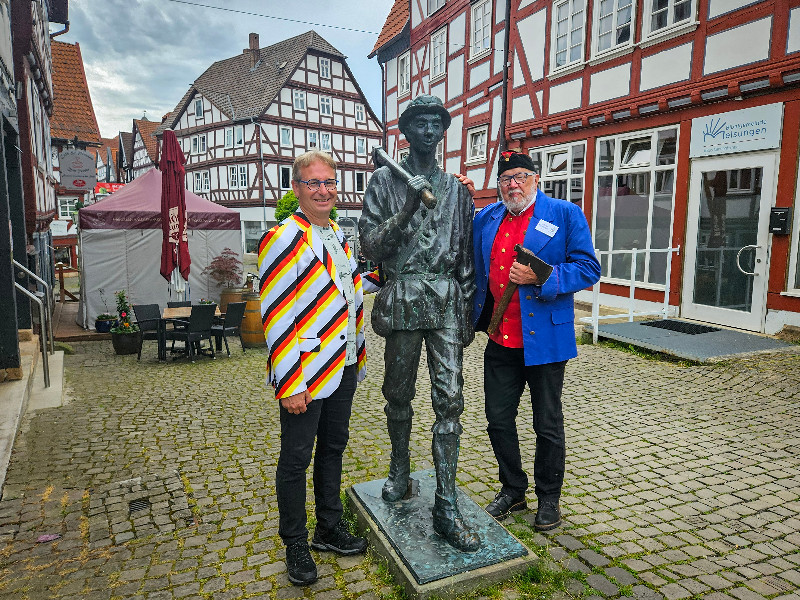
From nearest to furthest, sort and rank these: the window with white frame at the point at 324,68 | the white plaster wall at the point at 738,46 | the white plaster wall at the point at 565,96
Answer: the white plaster wall at the point at 738,46 < the white plaster wall at the point at 565,96 < the window with white frame at the point at 324,68

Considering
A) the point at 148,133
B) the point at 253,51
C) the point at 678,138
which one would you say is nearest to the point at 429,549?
the point at 678,138

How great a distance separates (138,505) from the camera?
3432mm

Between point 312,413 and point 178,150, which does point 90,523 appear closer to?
point 312,413

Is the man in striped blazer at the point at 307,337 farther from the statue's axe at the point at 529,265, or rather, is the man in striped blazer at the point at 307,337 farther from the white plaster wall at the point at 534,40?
the white plaster wall at the point at 534,40

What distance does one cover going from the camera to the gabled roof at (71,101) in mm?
18844

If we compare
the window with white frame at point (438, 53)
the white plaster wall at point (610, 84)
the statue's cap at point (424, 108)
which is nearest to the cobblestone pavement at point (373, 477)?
the statue's cap at point (424, 108)

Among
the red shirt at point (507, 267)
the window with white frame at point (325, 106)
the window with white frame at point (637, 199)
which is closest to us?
the red shirt at point (507, 267)

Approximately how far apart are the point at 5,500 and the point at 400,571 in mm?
2709

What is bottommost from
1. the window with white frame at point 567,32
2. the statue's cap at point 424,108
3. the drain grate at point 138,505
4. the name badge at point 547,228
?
the drain grate at point 138,505

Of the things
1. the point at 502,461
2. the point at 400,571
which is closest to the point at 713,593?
the point at 502,461

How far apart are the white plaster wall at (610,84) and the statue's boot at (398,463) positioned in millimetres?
8519

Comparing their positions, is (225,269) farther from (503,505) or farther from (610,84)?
(503,505)

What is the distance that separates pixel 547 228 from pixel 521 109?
1022 centimetres

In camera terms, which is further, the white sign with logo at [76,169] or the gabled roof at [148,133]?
the gabled roof at [148,133]
